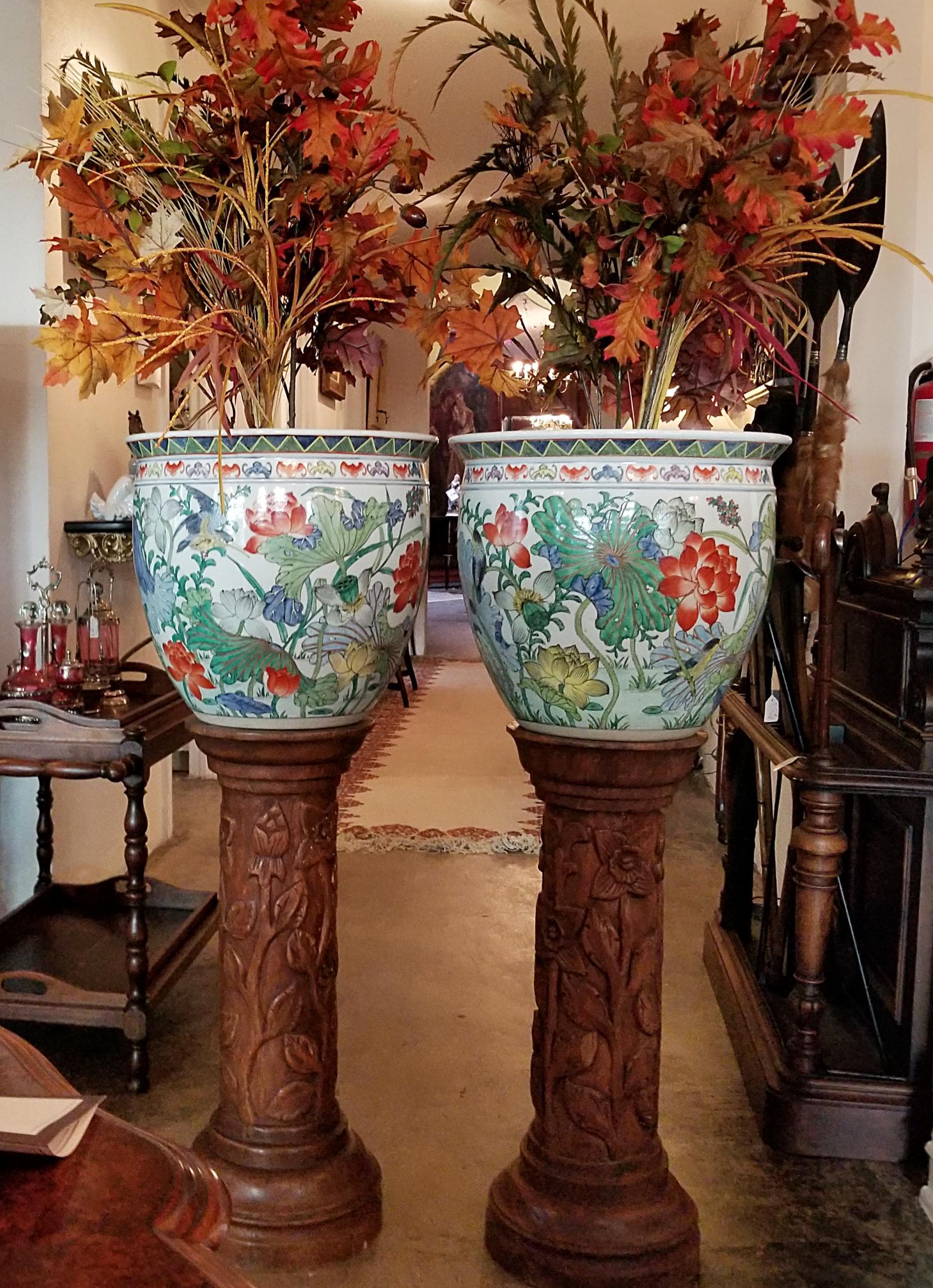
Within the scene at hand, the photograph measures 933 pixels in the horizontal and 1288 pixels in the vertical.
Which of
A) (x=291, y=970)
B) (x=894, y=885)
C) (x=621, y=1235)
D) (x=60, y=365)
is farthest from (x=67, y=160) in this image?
(x=894, y=885)

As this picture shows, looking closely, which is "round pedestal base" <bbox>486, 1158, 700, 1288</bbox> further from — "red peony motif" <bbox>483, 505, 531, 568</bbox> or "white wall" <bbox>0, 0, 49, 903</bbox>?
"white wall" <bbox>0, 0, 49, 903</bbox>

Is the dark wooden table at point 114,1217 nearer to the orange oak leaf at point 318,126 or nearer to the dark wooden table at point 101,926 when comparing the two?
the orange oak leaf at point 318,126

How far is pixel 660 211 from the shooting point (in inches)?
48.3

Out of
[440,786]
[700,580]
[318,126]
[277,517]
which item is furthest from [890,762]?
[440,786]

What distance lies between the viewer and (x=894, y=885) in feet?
7.02

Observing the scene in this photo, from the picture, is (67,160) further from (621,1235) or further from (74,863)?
(74,863)

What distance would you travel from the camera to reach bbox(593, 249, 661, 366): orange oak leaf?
48.4 inches

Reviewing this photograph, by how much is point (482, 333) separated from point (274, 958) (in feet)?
2.72

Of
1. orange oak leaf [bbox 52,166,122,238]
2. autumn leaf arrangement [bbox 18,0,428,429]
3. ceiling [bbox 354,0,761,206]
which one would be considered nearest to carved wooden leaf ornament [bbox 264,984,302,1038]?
autumn leaf arrangement [bbox 18,0,428,429]

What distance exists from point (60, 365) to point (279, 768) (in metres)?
0.54

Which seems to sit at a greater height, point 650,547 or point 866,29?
point 866,29

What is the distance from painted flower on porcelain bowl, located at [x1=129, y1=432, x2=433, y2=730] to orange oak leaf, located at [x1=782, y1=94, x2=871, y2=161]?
0.53 meters

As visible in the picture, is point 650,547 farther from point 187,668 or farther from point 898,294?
point 898,294

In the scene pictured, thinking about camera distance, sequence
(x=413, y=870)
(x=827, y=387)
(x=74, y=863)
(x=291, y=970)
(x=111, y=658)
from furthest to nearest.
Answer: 1. (x=413, y=870)
2. (x=74, y=863)
3. (x=111, y=658)
4. (x=827, y=387)
5. (x=291, y=970)
